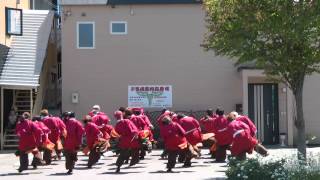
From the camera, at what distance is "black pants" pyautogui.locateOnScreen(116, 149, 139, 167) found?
1970 centimetres

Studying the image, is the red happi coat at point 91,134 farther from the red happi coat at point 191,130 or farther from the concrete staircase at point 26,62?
the concrete staircase at point 26,62

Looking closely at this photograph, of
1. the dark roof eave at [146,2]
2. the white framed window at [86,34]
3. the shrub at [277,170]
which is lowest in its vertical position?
the shrub at [277,170]

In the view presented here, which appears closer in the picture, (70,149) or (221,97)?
(70,149)

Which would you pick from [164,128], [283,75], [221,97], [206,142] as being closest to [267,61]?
[283,75]

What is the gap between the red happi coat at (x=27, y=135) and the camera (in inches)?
790

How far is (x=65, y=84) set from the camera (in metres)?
29.6

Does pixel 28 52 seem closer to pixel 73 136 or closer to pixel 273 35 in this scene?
pixel 73 136

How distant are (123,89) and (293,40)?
15959 millimetres

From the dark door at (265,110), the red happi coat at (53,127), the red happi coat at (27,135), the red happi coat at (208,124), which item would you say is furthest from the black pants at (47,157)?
the dark door at (265,110)

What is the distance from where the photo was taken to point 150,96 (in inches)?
1160

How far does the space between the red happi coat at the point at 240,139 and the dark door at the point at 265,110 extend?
12.7m

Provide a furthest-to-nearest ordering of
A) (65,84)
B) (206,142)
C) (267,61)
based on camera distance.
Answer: (65,84) < (206,142) < (267,61)

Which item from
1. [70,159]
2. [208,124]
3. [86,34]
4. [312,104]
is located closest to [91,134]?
[70,159]

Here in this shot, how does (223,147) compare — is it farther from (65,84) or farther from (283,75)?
(65,84)
